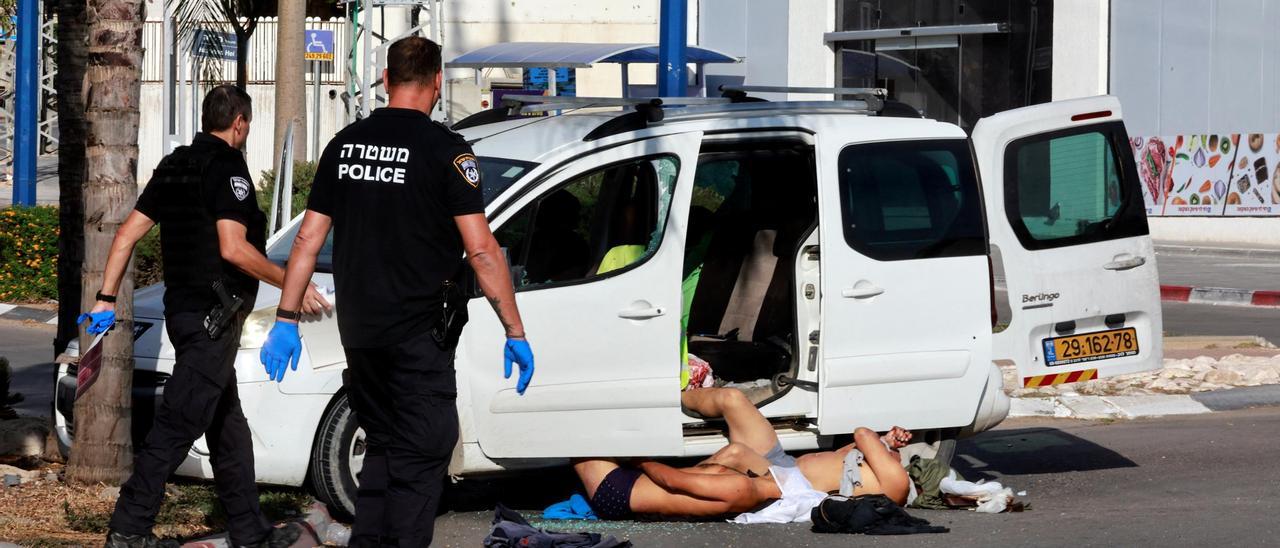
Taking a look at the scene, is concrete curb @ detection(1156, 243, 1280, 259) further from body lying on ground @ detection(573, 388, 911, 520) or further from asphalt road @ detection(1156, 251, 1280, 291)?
body lying on ground @ detection(573, 388, 911, 520)

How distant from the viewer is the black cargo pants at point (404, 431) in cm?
448

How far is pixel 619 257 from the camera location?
6.81 m

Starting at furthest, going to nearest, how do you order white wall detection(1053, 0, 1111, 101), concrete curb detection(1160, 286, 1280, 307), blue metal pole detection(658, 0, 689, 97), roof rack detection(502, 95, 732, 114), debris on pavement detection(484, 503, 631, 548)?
white wall detection(1053, 0, 1111, 101)
concrete curb detection(1160, 286, 1280, 307)
blue metal pole detection(658, 0, 689, 97)
roof rack detection(502, 95, 732, 114)
debris on pavement detection(484, 503, 631, 548)

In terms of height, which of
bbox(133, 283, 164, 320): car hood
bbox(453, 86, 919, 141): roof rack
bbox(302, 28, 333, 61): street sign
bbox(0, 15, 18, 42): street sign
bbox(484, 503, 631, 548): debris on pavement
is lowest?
bbox(484, 503, 631, 548): debris on pavement

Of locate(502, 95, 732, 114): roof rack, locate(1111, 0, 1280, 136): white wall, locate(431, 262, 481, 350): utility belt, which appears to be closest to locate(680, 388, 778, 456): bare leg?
locate(502, 95, 732, 114): roof rack

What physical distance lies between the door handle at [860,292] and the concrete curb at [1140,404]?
3.45 meters

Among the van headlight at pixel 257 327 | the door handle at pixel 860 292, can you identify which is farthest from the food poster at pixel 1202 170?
the van headlight at pixel 257 327

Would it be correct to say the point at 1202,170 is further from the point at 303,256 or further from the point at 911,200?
the point at 303,256

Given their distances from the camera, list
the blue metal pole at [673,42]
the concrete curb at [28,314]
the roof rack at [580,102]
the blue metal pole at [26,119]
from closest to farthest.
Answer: the roof rack at [580,102], the blue metal pole at [673,42], the concrete curb at [28,314], the blue metal pole at [26,119]

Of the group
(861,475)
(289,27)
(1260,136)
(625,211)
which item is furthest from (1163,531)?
(1260,136)

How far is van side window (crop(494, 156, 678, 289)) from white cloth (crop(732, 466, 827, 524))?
1191mm

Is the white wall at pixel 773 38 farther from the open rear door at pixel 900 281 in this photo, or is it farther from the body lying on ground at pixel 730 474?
the body lying on ground at pixel 730 474

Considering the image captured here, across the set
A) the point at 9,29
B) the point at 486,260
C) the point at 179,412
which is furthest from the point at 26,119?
the point at 9,29

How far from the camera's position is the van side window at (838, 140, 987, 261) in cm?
678
